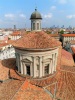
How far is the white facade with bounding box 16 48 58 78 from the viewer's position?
53.8ft

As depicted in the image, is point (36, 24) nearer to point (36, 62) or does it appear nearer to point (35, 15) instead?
point (35, 15)

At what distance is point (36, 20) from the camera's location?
18.5m

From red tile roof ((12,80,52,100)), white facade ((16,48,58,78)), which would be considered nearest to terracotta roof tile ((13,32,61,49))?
white facade ((16,48,58,78))

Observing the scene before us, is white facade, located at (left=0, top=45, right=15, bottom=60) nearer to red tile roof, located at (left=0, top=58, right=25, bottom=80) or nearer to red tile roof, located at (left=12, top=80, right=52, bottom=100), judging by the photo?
red tile roof, located at (left=0, top=58, right=25, bottom=80)

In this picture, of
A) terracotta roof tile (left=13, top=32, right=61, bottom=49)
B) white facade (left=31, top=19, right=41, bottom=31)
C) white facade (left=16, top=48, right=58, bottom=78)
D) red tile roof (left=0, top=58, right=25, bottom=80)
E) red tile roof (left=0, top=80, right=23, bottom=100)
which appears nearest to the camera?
red tile roof (left=0, top=80, right=23, bottom=100)

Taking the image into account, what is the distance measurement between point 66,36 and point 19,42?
79.9 meters

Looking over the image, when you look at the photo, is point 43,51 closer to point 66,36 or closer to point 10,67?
point 10,67

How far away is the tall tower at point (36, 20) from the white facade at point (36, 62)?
4.50 m

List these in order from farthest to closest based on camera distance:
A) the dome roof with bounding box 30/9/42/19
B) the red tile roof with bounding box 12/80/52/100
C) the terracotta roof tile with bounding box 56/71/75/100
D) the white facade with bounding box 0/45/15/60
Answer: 1. the white facade with bounding box 0/45/15/60
2. the dome roof with bounding box 30/9/42/19
3. the terracotta roof tile with bounding box 56/71/75/100
4. the red tile roof with bounding box 12/80/52/100

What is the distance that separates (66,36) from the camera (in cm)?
9262

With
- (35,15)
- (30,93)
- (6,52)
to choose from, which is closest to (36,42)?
(35,15)

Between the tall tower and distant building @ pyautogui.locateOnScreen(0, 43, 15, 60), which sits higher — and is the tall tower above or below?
above

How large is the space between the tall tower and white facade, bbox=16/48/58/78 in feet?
14.8

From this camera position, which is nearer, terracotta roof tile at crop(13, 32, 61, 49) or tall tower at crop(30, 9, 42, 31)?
terracotta roof tile at crop(13, 32, 61, 49)
